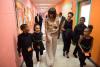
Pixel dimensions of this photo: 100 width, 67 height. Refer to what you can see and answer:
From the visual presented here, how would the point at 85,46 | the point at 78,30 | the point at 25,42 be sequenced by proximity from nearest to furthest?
the point at 25,42
the point at 85,46
the point at 78,30

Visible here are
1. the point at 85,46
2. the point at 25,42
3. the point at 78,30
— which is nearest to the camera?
the point at 25,42

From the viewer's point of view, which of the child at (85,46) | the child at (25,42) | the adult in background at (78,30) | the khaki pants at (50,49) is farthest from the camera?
the adult in background at (78,30)

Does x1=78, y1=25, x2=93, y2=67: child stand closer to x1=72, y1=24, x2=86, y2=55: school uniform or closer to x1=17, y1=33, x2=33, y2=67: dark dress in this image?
x1=72, y1=24, x2=86, y2=55: school uniform

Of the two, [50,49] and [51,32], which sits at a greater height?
[51,32]

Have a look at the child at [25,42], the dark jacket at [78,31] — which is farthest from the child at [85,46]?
the child at [25,42]

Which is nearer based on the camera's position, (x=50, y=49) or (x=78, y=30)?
(x=50, y=49)

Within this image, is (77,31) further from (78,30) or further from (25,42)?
(25,42)

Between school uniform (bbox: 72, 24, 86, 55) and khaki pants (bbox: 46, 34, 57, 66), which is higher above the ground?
school uniform (bbox: 72, 24, 86, 55)

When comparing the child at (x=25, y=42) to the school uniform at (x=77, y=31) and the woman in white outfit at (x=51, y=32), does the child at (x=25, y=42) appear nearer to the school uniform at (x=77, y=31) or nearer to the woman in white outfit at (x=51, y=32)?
the woman in white outfit at (x=51, y=32)

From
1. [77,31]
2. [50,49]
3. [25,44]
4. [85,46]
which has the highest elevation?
[77,31]

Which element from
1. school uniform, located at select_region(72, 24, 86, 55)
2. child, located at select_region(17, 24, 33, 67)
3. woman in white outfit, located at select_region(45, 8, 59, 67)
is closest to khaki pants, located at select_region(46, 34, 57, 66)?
woman in white outfit, located at select_region(45, 8, 59, 67)

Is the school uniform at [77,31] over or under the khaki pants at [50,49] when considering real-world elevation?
over

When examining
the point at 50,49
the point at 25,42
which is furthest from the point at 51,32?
the point at 25,42

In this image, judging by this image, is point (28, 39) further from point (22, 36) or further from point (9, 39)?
point (9, 39)
